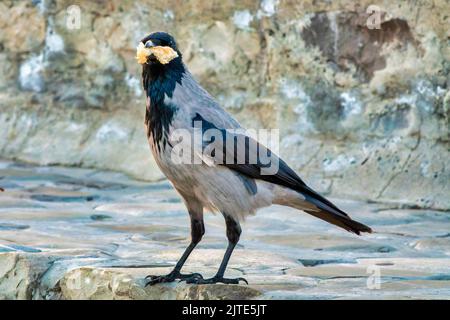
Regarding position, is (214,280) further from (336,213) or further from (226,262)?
(336,213)

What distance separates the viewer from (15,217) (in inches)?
274

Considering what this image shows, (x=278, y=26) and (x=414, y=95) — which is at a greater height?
(x=278, y=26)

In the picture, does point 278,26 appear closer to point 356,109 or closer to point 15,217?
point 356,109

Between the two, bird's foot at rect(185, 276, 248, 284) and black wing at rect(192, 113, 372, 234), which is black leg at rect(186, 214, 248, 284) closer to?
bird's foot at rect(185, 276, 248, 284)

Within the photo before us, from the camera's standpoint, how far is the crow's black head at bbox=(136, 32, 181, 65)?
500cm

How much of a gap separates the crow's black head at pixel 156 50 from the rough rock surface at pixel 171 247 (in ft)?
3.42

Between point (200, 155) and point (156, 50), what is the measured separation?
575 millimetres

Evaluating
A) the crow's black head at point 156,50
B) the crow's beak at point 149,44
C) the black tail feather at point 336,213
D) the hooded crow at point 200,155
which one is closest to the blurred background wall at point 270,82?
the black tail feather at point 336,213

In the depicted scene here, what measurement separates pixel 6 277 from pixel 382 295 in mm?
1912

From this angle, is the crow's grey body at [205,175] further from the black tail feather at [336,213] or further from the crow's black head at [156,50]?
the black tail feather at [336,213]

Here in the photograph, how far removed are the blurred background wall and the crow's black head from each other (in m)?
3.12

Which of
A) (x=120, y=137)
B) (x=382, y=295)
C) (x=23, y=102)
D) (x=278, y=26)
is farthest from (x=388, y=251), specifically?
(x=23, y=102)

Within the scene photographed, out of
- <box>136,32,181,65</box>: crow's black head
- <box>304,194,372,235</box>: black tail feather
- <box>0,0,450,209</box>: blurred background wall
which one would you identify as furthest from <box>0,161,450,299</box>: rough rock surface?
<box>136,32,181,65</box>: crow's black head
